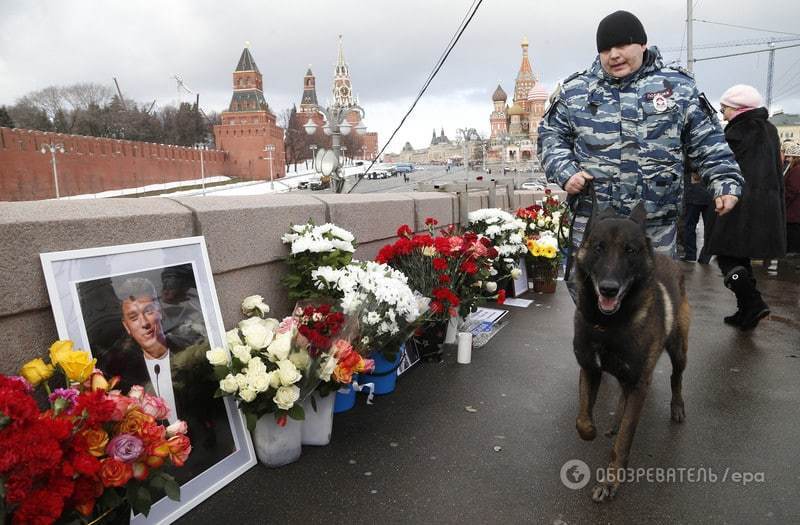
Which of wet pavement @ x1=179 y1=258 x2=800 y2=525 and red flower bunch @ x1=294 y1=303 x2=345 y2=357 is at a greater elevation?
red flower bunch @ x1=294 y1=303 x2=345 y2=357

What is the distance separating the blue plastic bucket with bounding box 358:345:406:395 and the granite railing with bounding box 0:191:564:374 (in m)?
0.90

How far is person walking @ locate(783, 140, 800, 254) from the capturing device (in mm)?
8445

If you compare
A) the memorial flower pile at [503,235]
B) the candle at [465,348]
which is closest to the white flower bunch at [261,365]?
the candle at [465,348]

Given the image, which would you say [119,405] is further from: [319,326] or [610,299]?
[610,299]

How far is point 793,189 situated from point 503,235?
5.18m

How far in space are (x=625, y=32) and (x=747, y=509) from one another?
2737 mm

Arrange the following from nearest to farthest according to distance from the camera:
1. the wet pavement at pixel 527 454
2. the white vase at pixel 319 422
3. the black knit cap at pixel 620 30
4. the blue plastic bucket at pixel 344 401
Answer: the wet pavement at pixel 527 454
the white vase at pixel 319 422
the black knit cap at pixel 620 30
the blue plastic bucket at pixel 344 401

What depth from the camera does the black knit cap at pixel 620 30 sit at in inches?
133

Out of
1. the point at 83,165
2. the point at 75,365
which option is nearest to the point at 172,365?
the point at 75,365

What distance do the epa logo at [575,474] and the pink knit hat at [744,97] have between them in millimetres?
4381

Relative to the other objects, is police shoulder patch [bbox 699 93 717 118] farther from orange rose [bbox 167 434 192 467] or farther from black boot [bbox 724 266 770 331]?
orange rose [bbox 167 434 192 467]

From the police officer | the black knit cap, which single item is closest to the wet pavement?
the police officer

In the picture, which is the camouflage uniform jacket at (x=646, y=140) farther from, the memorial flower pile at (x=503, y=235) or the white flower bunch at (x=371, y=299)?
the memorial flower pile at (x=503, y=235)

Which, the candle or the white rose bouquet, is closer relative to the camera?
the white rose bouquet
